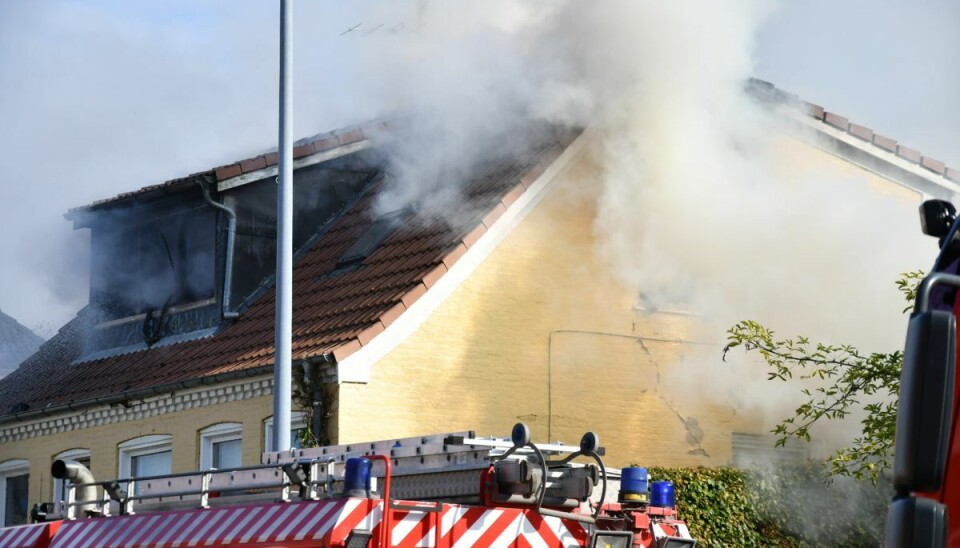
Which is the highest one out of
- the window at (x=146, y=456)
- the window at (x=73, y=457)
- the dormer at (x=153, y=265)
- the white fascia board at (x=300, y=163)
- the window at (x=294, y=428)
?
the white fascia board at (x=300, y=163)

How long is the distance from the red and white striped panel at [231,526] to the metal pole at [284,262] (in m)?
3.35

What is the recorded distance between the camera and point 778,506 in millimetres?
14742

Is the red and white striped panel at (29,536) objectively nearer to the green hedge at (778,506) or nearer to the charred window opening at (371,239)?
the green hedge at (778,506)

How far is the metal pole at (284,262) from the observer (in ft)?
40.2

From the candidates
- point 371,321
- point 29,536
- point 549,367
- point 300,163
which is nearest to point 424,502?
point 29,536

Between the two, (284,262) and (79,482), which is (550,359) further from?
(79,482)

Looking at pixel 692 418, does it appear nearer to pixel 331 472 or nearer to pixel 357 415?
pixel 357 415

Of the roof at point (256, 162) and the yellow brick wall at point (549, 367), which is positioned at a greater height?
the roof at point (256, 162)

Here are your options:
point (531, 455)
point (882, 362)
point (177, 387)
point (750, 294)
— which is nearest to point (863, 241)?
point (750, 294)

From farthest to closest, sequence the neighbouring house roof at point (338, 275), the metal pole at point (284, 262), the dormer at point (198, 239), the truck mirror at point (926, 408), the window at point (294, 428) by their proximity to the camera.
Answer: the dormer at point (198, 239) < the neighbouring house roof at point (338, 275) < the window at point (294, 428) < the metal pole at point (284, 262) < the truck mirror at point (926, 408)

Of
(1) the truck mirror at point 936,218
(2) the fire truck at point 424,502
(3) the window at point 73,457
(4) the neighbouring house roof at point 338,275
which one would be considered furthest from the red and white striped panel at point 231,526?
(3) the window at point 73,457

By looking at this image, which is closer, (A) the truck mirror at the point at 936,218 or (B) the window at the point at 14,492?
(A) the truck mirror at the point at 936,218

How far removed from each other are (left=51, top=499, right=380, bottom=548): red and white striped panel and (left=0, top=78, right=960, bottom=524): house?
5.73 metres

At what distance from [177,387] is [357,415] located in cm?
267
